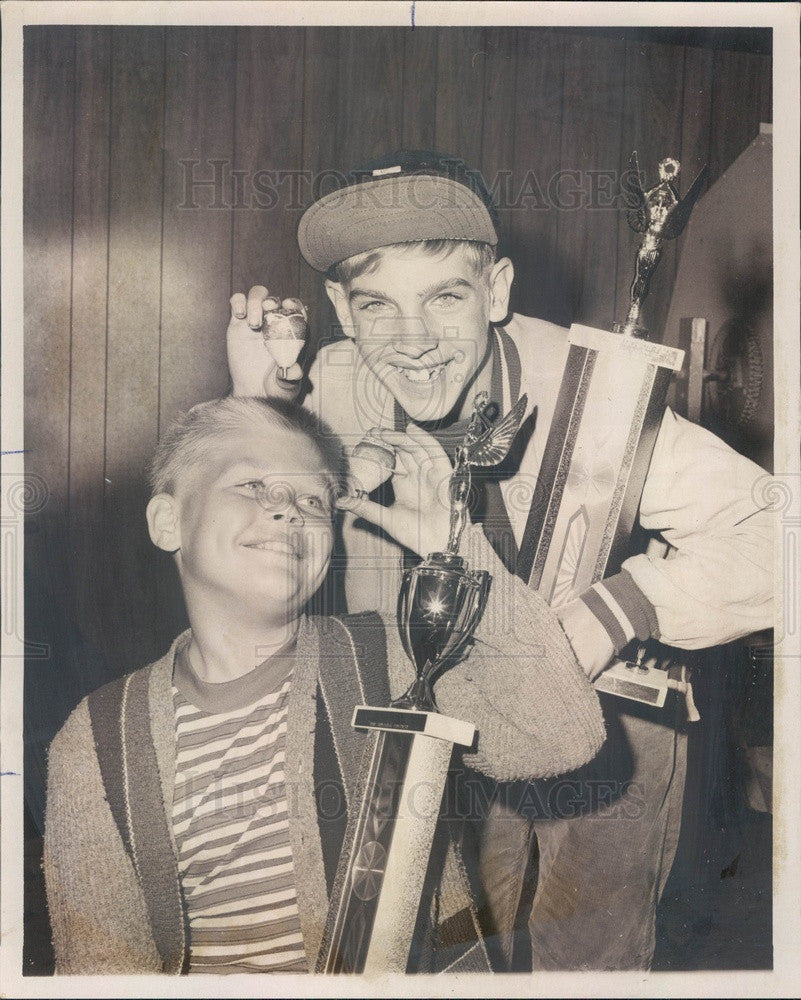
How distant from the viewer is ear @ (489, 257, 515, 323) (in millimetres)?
1713

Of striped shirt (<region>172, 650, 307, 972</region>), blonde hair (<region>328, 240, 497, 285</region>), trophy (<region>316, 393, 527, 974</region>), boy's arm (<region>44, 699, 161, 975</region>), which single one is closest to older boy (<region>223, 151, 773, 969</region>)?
blonde hair (<region>328, 240, 497, 285</region>)

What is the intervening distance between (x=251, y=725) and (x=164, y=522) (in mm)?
452

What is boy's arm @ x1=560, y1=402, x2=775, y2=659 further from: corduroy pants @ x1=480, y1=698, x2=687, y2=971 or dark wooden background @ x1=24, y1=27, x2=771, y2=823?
dark wooden background @ x1=24, y1=27, x2=771, y2=823

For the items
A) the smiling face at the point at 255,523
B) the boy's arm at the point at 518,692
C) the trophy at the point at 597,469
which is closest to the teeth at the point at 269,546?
the smiling face at the point at 255,523

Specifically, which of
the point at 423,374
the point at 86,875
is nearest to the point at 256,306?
the point at 423,374

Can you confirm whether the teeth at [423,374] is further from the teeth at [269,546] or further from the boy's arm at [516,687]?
the teeth at [269,546]

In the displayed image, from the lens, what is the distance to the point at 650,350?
1726 mm

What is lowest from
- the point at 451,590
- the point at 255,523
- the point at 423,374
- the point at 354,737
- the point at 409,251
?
the point at 354,737

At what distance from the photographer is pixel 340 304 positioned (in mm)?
1715

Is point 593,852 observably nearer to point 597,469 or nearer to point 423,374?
point 597,469

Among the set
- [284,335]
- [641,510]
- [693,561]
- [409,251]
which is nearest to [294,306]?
[284,335]

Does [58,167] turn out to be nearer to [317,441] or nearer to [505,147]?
[317,441]

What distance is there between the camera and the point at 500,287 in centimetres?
171

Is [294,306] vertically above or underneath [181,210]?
underneath
